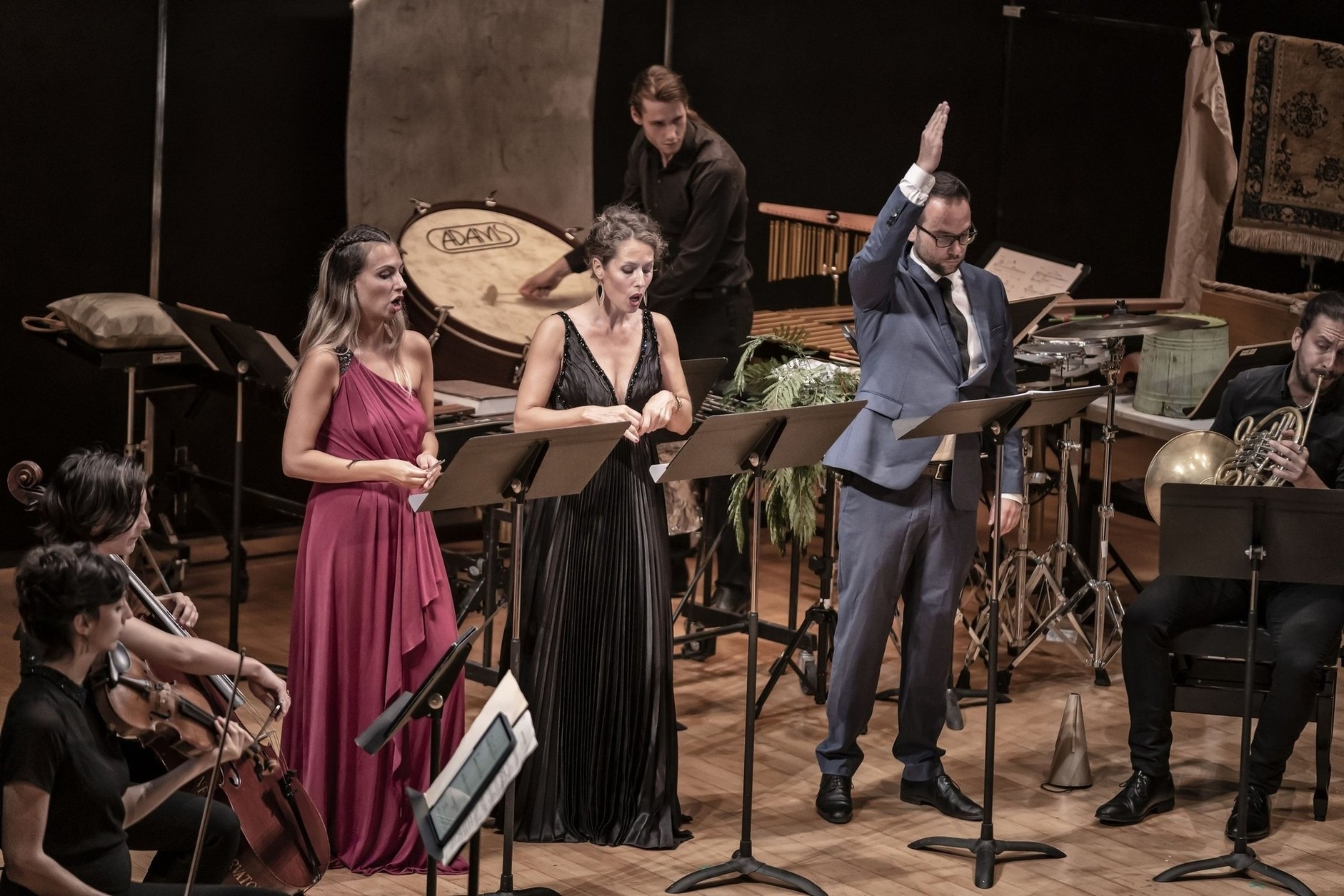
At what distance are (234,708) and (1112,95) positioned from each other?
7.62 metres

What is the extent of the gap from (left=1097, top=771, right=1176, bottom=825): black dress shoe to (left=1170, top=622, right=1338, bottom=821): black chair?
23 centimetres

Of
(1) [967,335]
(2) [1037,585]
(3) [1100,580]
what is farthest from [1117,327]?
(1) [967,335]

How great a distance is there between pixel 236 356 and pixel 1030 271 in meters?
3.52

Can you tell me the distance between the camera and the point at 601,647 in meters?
4.37

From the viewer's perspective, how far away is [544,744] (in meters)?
4.37

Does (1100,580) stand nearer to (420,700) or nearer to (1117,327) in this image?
(1117,327)

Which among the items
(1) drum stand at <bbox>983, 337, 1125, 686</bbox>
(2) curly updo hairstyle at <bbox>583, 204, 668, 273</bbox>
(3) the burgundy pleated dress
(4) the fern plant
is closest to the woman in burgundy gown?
(3) the burgundy pleated dress

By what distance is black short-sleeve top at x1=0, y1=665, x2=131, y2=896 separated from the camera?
279 centimetres

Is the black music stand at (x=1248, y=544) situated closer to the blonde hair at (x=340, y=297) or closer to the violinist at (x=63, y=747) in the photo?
the blonde hair at (x=340, y=297)

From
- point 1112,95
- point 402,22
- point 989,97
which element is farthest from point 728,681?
point 1112,95

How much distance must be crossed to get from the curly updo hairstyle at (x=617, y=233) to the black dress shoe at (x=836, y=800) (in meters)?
1.55

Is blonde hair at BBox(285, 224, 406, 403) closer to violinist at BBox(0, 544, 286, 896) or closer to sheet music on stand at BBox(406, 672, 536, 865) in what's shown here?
violinist at BBox(0, 544, 286, 896)

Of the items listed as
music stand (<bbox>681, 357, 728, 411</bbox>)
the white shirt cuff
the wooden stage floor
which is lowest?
the wooden stage floor

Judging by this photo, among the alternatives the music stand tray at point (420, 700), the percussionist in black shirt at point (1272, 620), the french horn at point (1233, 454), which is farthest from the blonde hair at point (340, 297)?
the percussionist in black shirt at point (1272, 620)
